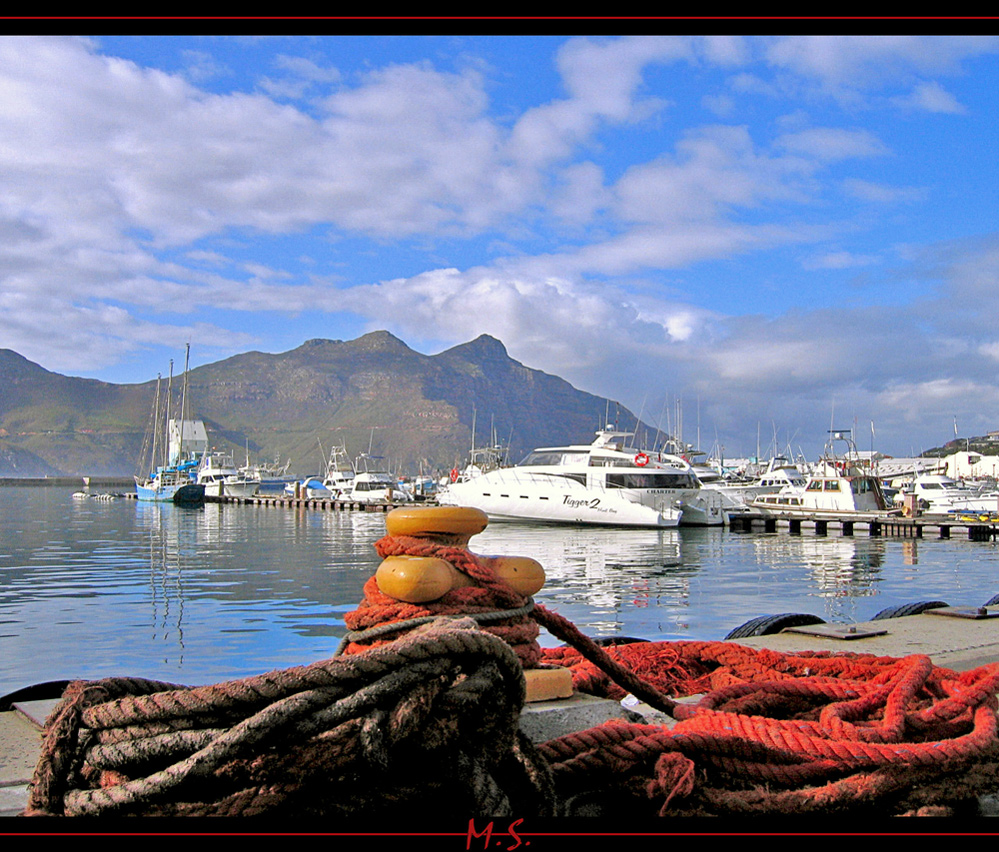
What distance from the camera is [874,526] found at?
1657 inches

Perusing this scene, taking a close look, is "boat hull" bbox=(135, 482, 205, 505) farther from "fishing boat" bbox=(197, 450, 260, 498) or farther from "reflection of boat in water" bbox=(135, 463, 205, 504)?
"fishing boat" bbox=(197, 450, 260, 498)

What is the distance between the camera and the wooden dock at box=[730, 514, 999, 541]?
128ft

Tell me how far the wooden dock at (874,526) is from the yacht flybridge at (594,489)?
2.29 metres

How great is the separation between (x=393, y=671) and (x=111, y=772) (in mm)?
980

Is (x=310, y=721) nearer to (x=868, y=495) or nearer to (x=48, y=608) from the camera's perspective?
(x=48, y=608)

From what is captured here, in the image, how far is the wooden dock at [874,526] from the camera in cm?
3888

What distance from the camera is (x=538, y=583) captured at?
3.99 meters

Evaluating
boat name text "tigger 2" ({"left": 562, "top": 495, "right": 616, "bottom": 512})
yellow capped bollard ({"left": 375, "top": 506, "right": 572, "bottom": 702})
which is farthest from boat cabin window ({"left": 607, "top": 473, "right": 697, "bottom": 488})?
yellow capped bollard ({"left": 375, "top": 506, "right": 572, "bottom": 702})

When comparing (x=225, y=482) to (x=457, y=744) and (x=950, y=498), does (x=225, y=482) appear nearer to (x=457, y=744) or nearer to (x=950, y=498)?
(x=950, y=498)

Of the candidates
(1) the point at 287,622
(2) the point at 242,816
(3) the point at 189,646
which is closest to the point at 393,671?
(2) the point at 242,816

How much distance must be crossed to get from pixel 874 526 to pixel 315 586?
30081 millimetres

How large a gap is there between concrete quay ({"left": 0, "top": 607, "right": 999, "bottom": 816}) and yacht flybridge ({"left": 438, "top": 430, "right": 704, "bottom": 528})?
34927 millimetres

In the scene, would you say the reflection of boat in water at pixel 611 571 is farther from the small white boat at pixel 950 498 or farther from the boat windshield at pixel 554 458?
the small white boat at pixel 950 498

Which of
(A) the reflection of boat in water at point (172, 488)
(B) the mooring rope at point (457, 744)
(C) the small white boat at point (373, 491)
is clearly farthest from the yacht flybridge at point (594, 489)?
(A) the reflection of boat in water at point (172, 488)
